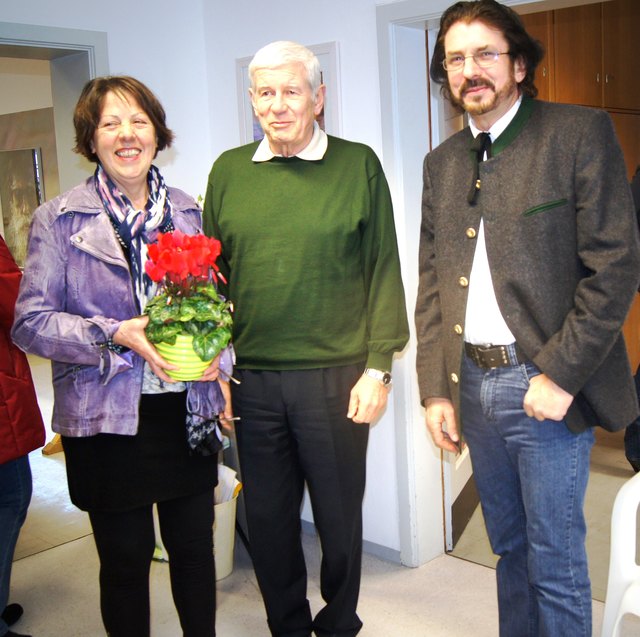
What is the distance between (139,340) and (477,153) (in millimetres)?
886

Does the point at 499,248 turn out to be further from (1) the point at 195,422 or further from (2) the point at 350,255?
(1) the point at 195,422

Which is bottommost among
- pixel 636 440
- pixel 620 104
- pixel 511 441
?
pixel 636 440

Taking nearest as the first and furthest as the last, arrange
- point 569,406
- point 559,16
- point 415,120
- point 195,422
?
1. point 569,406
2. point 195,422
3. point 415,120
4. point 559,16

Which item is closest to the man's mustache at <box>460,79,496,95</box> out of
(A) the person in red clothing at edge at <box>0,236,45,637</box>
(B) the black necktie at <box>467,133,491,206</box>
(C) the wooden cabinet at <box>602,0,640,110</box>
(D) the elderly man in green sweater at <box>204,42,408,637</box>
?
(B) the black necktie at <box>467,133,491,206</box>

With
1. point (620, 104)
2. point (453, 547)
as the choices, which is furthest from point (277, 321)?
point (620, 104)

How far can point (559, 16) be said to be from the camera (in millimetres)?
4199

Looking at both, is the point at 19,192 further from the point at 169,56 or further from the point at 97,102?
the point at 97,102

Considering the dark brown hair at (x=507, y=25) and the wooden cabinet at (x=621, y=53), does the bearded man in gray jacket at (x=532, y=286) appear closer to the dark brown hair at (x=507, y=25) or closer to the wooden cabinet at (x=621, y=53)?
the dark brown hair at (x=507, y=25)

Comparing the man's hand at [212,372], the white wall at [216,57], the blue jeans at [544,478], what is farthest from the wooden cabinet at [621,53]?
the man's hand at [212,372]

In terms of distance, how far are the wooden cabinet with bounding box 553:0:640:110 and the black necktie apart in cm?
261

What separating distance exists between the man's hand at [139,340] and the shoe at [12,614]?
4.62 ft

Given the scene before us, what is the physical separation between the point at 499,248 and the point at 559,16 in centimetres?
299

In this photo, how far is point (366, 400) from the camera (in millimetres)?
2064

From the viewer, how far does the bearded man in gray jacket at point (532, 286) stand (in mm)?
1619
